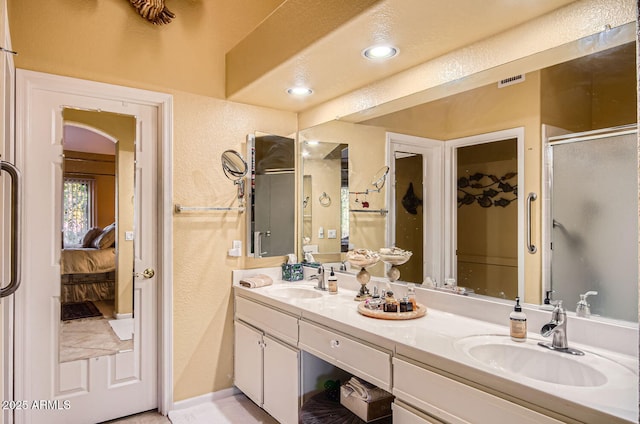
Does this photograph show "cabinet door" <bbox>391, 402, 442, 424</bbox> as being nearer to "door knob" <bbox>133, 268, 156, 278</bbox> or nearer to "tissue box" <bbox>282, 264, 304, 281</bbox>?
"tissue box" <bbox>282, 264, 304, 281</bbox>

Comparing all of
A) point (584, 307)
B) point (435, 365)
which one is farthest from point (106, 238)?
point (584, 307)

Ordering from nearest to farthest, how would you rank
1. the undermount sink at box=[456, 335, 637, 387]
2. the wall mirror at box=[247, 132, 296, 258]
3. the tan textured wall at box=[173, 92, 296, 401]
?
the undermount sink at box=[456, 335, 637, 387] → the tan textured wall at box=[173, 92, 296, 401] → the wall mirror at box=[247, 132, 296, 258]

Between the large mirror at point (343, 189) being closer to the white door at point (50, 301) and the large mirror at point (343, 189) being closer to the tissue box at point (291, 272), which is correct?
the tissue box at point (291, 272)

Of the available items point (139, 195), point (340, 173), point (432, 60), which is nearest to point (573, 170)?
point (432, 60)

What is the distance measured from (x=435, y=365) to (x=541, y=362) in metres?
0.42

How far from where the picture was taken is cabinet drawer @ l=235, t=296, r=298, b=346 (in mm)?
2307

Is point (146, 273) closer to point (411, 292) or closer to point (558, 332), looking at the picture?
point (411, 292)

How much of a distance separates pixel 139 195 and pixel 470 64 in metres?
2.21

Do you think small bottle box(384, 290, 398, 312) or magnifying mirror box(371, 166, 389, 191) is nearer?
small bottle box(384, 290, 398, 312)

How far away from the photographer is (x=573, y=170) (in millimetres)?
1676

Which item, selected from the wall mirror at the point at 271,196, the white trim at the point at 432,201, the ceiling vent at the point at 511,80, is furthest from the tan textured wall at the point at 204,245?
the ceiling vent at the point at 511,80

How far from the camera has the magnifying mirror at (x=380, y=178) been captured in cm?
258

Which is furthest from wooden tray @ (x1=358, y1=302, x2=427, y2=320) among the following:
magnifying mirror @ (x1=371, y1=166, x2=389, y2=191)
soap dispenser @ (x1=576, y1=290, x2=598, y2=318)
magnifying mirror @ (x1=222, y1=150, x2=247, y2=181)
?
magnifying mirror @ (x1=222, y1=150, x2=247, y2=181)

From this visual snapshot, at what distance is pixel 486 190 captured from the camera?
2002 mm
